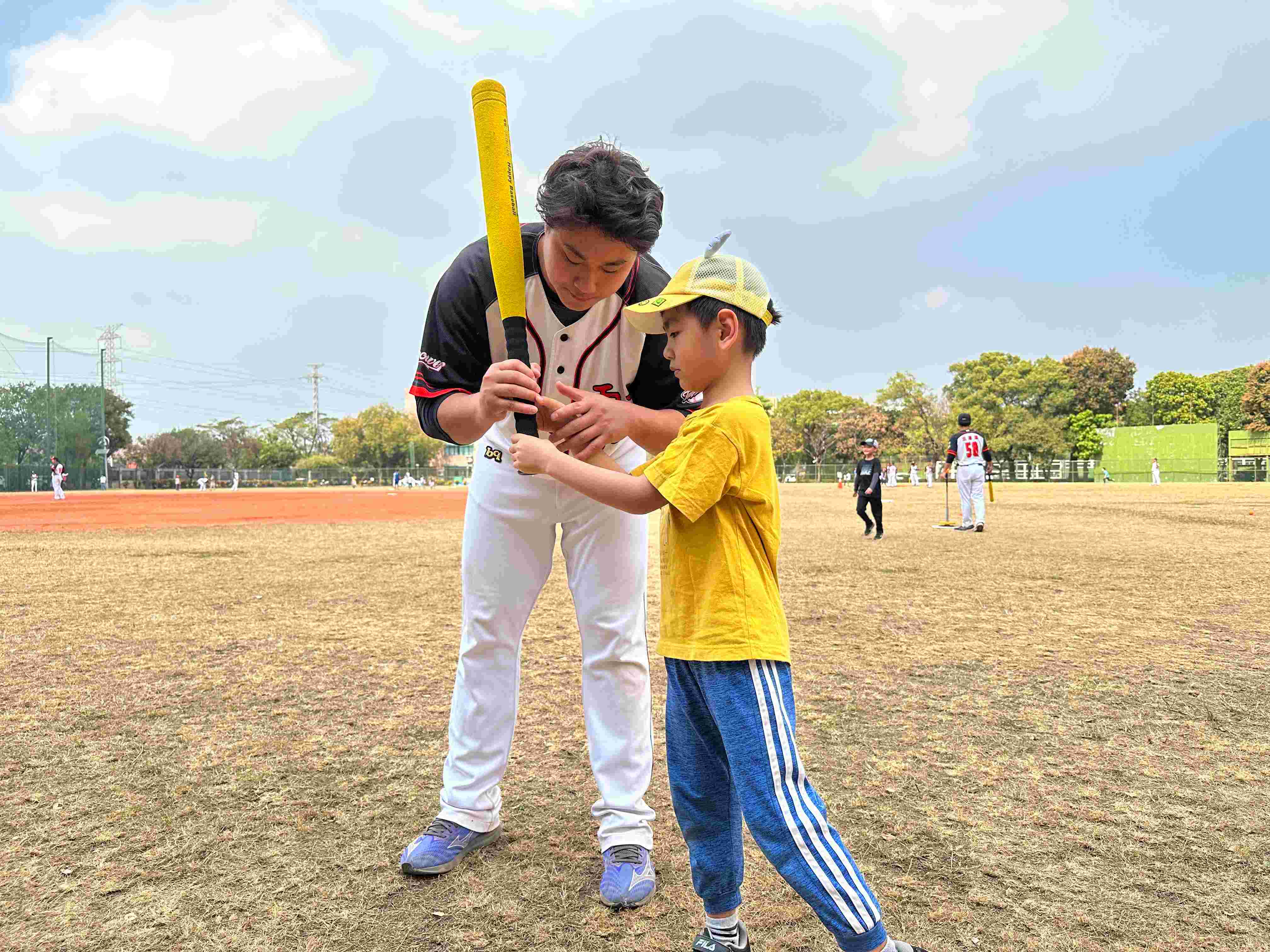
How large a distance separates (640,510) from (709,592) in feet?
0.77

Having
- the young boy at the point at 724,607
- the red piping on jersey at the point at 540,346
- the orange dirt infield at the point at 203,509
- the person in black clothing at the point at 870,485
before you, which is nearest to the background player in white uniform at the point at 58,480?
the orange dirt infield at the point at 203,509

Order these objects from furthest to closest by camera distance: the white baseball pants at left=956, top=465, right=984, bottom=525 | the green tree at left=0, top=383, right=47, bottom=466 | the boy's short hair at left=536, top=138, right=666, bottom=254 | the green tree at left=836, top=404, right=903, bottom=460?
1. the green tree at left=836, top=404, right=903, bottom=460
2. the green tree at left=0, top=383, right=47, bottom=466
3. the white baseball pants at left=956, top=465, right=984, bottom=525
4. the boy's short hair at left=536, top=138, right=666, bottom=254

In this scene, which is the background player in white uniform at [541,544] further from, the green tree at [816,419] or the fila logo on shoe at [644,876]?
the green tree at [816,419]

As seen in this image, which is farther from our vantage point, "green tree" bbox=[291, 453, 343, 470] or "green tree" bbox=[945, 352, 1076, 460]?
"green tree" bbox=[291, 453, 343, 470]

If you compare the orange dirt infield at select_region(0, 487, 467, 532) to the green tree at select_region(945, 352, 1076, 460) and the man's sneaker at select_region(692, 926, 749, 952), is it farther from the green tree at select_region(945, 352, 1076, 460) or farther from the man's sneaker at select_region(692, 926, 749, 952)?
the green tree at select_region(945, 352, 1076, 460)

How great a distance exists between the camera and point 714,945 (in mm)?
1828

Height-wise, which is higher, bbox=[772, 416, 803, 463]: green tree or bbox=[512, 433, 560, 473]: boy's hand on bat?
bbox=[772, 416, 803, 463]: green tree

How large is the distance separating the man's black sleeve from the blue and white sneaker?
3.99 feet

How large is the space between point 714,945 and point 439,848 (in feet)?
2.69

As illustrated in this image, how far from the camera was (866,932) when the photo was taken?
1.59 meters

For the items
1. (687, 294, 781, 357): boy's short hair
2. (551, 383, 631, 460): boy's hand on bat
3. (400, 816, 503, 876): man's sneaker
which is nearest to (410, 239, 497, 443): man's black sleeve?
(551, 383, 631, 460): boy's hand on bat

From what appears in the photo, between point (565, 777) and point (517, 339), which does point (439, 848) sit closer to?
point (565, 777)

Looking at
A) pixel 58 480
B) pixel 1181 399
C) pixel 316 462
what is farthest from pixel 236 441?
pixel 1181 399

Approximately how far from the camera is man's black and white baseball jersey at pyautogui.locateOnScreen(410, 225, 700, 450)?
2.27m
